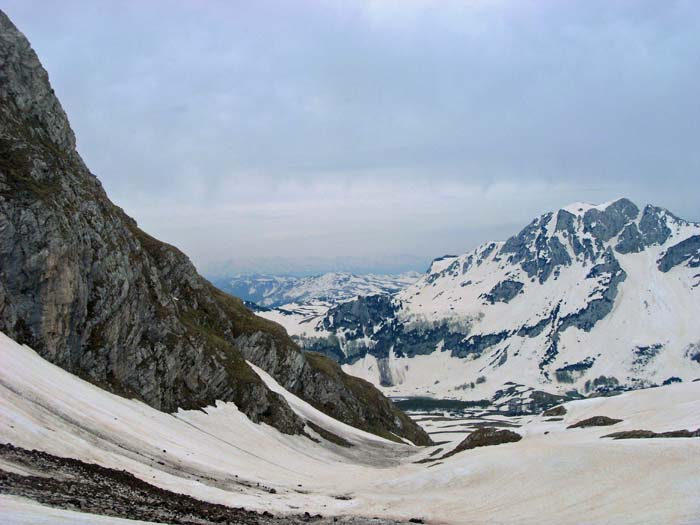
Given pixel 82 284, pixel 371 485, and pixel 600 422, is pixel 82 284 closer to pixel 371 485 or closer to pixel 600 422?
pixel 371 485

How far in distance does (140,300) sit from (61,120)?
106 feet

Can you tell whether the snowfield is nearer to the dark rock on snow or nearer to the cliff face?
the cliff face

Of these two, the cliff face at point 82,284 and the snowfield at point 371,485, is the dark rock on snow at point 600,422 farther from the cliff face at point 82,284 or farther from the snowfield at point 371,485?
the cliff face at point 82,284

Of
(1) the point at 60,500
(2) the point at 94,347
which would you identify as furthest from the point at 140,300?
(1) the point at 60,500

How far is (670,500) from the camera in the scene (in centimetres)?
2895

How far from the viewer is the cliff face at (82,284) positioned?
2544 inches

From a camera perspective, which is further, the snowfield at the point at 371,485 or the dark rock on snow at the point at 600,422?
the dark rock on snow at the point at 600,422

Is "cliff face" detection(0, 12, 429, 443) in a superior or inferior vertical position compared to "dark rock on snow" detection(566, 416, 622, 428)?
superior

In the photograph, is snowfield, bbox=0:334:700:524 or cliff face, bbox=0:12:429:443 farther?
cliff face, bbox=0:12:429:443

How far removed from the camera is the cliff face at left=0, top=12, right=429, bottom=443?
6462cm

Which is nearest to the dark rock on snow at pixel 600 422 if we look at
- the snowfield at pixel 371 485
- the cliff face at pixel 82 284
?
the snowfield at pixel 371 485

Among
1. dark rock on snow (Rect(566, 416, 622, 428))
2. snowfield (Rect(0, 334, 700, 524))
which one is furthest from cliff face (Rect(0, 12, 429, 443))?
dark rock on snow (Rect(566, 416, 622, 428))

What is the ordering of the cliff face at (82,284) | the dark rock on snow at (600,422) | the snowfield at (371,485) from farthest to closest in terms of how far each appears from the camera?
the dark rock on snow at (600,422), the cliff face at (82,284), the snowfield at (371,485)

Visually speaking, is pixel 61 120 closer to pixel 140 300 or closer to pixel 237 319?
pixel 140 300
